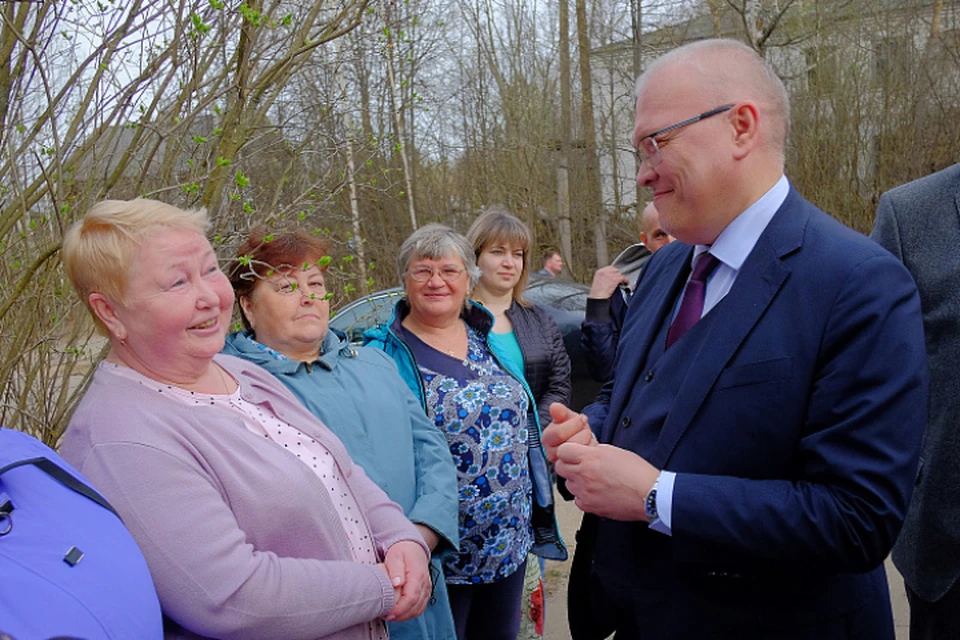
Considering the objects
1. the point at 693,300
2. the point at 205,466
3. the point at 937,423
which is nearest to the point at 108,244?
the point at 205,466

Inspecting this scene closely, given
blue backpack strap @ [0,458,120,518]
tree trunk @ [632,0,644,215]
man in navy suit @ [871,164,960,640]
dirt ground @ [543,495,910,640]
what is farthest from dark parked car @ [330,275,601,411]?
tree trunk @ [632,0,644,215]

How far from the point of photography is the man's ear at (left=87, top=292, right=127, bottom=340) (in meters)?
1.87

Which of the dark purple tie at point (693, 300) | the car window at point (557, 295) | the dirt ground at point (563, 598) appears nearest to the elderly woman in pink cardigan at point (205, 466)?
the dark purple tie at point (693, 300)

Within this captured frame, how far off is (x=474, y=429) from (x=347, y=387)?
641 mm

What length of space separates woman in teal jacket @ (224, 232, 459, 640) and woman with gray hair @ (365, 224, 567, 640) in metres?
0.30

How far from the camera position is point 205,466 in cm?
176

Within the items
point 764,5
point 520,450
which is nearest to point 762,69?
point 520,450

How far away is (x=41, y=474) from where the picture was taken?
4.47 feet

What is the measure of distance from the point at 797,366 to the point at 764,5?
34.5 feet

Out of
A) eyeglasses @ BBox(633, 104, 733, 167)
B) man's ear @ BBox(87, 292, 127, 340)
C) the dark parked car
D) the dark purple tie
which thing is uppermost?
eyeglasses @ BBox(633, 104, 733, 167)

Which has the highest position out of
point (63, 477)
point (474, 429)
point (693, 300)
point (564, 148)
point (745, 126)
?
point (564, 148)

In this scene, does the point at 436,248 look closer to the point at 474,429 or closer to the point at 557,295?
the point at 474,429

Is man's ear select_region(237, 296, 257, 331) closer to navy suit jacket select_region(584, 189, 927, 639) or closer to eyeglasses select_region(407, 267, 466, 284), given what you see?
eyeglasses select_region(407, 267, 466, 284)

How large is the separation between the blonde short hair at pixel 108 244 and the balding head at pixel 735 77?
132cm
